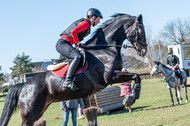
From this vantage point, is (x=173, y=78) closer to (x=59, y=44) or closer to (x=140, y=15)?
(x=140, y=15)

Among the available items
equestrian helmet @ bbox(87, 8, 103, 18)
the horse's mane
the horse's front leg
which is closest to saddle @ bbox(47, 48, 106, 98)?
the horse's front leg

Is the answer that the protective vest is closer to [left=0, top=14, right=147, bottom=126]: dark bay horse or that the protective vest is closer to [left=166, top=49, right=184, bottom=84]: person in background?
[left=0, top=14, right=147, bottom=126]: dark bay horse

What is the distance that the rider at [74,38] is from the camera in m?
5.66

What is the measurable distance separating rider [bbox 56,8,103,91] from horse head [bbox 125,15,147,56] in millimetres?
876

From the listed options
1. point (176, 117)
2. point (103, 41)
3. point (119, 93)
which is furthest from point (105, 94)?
point (103, 41)

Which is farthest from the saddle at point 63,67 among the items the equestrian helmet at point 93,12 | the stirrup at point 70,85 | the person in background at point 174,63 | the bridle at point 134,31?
the person in background at point 174,63

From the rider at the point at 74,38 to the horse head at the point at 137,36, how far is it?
876mm

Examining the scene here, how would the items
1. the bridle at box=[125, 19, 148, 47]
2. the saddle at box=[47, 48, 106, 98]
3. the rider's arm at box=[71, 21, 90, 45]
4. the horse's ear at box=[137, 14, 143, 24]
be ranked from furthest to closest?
the horse's ear at box=[137, 14, 143, 24] → the bridle at box=[125, 19, 148, 47] → the saddle at box=[47, 48, 106, 98] → the rider's arm at box=[71, 21, 90, 45]

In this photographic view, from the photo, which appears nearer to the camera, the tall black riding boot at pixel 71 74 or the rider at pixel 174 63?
the tall black riding boot at pixel 71 74

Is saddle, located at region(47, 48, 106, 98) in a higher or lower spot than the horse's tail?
higher

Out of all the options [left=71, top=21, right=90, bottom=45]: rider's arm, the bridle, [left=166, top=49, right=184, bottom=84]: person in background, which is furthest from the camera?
[left=166, top=49, right=184, bottom=84]: person in background

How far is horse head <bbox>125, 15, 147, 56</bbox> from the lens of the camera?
6367 mm

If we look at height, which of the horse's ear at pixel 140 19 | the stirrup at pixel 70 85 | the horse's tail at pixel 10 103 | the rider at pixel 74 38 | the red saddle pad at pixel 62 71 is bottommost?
the horse's tail at pixel 10 103

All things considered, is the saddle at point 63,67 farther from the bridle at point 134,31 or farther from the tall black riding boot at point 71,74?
the bridle at point 134,31
